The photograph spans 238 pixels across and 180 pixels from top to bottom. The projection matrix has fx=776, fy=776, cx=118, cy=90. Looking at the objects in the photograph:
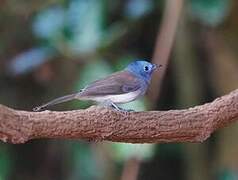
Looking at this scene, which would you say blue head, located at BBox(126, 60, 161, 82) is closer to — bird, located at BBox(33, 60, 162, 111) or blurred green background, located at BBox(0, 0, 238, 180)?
bird, located at BBox(33, 60, 162, 111)

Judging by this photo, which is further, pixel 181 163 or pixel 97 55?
pixel 181 163

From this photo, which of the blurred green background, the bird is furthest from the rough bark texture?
the blurred green background

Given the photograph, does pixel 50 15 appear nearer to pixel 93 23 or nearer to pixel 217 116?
pixel 93 23

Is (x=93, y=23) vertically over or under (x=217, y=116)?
over

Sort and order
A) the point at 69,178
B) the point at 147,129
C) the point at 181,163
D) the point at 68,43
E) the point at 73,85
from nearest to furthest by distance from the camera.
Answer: the point at 147,129 < the point at 68,43 < the point at 73,85 < the point at 69,178 < the point at 181,163

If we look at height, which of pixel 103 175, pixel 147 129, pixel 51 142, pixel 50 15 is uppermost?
pixel 50 15

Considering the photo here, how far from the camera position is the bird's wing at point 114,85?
6.52ft

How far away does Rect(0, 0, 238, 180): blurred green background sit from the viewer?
309cm

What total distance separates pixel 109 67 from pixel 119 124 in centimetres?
141

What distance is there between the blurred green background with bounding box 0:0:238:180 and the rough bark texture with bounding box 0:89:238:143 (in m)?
1.04

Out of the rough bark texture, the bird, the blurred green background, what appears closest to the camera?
the rough bark texture

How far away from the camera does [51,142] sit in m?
3.84

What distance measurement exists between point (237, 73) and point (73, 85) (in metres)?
0.72

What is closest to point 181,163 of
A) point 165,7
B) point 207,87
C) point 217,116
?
point 207,87
